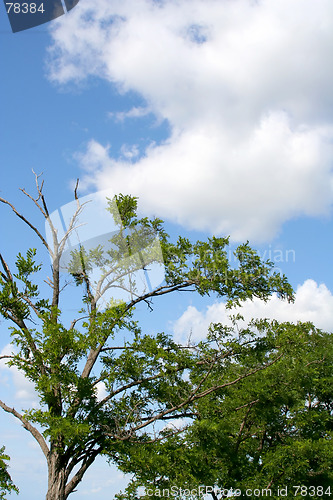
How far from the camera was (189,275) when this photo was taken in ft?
46.4

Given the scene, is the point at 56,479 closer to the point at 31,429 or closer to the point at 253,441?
the point at 31,429

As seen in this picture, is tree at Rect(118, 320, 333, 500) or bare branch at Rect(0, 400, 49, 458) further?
bare branch at Rect(0, 400, 49, 458)

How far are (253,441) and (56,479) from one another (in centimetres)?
703

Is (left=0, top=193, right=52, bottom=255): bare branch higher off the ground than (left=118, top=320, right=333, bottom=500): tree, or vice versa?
(left=0, top=193, right=52, bottom=255): bare branch

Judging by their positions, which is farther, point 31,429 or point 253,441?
point 253,441

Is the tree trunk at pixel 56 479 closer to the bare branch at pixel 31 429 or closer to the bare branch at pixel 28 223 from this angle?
the bare branch at pixel 31 429

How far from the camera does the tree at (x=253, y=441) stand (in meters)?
12.3

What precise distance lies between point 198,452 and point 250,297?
4924mm

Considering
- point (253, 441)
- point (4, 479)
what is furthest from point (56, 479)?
point (253, 441)

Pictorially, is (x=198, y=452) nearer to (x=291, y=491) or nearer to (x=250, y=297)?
(x=291, y=491)

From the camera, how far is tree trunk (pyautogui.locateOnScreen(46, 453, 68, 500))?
12.4 metres

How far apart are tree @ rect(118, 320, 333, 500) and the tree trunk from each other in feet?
5.74

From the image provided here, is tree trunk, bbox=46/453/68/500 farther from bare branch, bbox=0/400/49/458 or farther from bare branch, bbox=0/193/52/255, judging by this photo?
bare branch, bbox=0/193/52/255

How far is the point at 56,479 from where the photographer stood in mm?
12609
